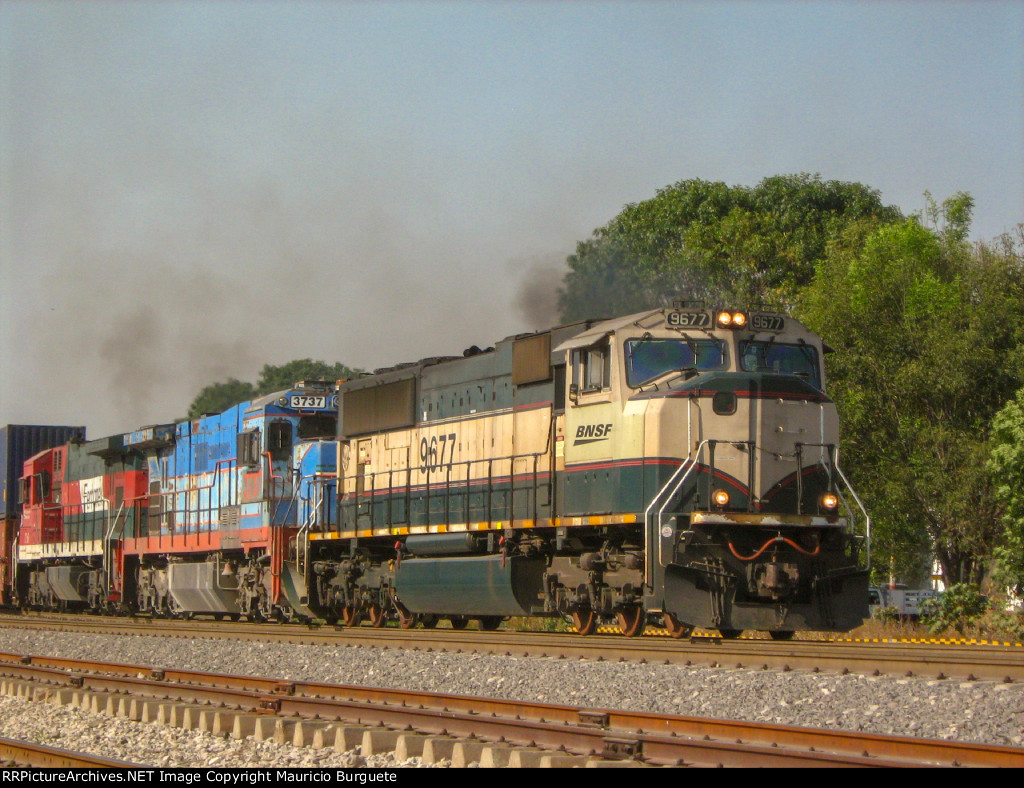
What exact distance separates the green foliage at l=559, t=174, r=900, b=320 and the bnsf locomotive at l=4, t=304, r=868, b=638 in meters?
9.08

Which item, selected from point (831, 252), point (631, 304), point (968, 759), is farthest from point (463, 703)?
point (831, 252)

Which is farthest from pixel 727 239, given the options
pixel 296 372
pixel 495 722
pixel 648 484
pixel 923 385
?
pixel 296 372

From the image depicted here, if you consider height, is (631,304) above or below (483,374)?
above

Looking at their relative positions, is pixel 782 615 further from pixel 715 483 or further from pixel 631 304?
pixel 631 304

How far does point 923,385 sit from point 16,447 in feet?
69.4

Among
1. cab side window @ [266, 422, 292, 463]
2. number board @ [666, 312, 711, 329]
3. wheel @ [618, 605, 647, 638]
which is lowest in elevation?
wheel @ [618, 605, 647, 638]

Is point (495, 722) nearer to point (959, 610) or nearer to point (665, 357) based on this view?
point (665, 357)

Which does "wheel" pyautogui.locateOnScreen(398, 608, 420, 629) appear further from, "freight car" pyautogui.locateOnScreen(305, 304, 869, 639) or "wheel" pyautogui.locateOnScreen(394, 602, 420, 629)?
"freight car" pyautogui.locateOnScreen(305, 304, 869, 639)

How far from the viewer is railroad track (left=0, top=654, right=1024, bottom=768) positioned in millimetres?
6500

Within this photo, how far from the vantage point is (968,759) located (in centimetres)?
632

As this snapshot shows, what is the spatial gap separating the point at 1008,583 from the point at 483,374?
26.0 ft

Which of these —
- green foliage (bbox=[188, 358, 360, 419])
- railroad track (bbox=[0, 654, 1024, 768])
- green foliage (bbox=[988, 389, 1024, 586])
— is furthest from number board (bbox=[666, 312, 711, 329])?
green foliage (bbox=[188, 358, 360, 419])

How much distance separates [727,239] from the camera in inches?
1391
